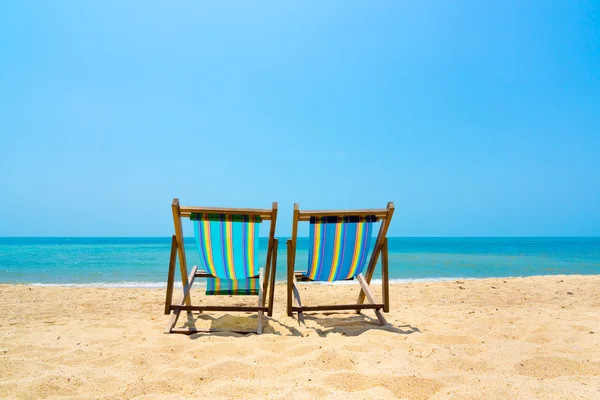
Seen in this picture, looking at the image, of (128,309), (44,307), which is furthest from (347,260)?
(44,307)

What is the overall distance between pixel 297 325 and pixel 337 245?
0.91 meters

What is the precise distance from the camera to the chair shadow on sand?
10.4ft

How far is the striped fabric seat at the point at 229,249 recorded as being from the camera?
3.33 metres

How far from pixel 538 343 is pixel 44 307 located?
17.6 feet

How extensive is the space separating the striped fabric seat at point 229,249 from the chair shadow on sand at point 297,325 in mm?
383

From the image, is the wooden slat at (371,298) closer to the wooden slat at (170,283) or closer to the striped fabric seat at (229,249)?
the striped fabric seat at (229,249)


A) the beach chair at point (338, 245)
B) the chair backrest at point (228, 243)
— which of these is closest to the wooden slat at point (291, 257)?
the beach chair at point (338, 245)

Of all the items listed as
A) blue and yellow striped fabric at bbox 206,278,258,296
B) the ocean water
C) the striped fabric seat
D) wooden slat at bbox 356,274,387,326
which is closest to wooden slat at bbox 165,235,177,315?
the striped fabric seat

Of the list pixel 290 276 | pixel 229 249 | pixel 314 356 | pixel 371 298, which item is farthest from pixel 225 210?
pixel 371 298

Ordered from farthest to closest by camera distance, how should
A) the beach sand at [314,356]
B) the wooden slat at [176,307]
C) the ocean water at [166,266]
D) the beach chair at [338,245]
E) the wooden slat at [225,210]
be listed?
1. the ocean water at [166,266]
2. the beach chair at [338,245]
3. the wooden slat at [225,210]
4. the wooden slat at [176,307]
5. the beach sand at [314,356]

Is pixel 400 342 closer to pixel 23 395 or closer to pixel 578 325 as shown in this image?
pixel 578 325

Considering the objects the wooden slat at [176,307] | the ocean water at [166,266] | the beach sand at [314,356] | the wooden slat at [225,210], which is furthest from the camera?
the ocean water at [166,266]

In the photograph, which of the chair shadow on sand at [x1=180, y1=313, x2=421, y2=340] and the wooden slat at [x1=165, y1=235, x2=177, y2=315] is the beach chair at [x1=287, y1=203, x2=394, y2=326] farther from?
the wooden slat at [x1=165, y1=235, x2=177, y2=315]

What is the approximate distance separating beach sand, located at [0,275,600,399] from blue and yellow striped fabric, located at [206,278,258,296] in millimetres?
408
